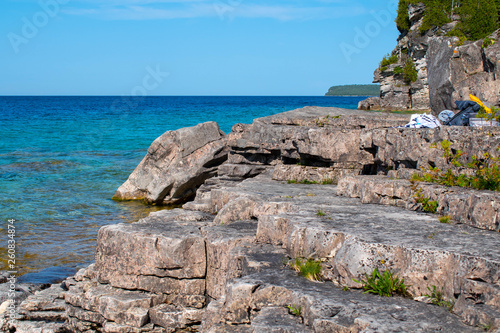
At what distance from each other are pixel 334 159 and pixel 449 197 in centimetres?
323

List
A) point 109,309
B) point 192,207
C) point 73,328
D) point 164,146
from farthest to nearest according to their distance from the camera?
point 164,146, point 192,207, point 73,328, point 109,309

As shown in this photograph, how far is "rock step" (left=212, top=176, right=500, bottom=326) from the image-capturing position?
3.58m

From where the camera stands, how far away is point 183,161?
13.8 meters

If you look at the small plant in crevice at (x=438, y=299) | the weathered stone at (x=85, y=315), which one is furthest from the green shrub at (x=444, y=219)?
the weathered stone at (x=85, y=315)

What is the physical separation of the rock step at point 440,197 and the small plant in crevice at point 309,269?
5.44 feet

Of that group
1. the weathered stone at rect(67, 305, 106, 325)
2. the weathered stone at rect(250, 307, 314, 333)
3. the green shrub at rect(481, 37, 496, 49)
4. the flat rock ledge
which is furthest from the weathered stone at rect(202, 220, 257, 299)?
the green shrub at rect(481, 37, 496, 49)

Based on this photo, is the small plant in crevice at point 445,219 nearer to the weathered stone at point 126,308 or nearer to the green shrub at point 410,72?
the weathered stone at point 126,308

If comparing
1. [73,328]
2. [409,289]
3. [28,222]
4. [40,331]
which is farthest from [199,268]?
[28,222]

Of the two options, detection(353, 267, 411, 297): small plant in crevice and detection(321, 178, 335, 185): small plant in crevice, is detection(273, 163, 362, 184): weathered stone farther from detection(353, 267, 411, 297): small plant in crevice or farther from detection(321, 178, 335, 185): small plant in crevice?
Answer: detection(353, 267, 411, 297): small plant in crevice

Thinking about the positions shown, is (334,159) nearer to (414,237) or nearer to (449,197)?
(449,197)

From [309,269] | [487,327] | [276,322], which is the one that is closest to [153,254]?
[309,269]

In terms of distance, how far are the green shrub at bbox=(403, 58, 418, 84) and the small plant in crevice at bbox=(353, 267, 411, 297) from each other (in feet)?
117

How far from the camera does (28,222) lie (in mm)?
12078

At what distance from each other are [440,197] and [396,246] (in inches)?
63.7
